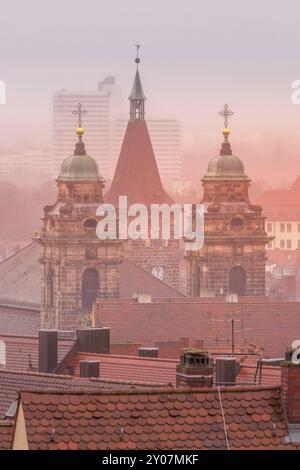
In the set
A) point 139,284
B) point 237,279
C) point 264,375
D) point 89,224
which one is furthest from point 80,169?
point 264,375

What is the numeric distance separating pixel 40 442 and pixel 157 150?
360ft

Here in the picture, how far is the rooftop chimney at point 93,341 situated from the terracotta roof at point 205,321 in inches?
864

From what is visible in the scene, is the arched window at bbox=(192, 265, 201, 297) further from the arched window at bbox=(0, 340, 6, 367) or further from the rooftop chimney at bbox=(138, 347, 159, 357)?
the rooftop chimney at bbox=(138, 347, 159, 357)

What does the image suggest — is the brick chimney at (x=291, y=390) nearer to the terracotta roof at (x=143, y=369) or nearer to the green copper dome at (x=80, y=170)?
the terracotta roof at (x=143, y=369)

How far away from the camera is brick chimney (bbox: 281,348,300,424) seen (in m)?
37.9

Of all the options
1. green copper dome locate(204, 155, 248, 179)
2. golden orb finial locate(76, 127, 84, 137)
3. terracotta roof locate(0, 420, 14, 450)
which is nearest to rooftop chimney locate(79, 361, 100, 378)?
terracotta roof locate(0, 420, 14, 450)

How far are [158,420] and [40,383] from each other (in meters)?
14.9

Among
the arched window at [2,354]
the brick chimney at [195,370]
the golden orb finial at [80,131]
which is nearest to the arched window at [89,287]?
the golden orb finial at [80,131]

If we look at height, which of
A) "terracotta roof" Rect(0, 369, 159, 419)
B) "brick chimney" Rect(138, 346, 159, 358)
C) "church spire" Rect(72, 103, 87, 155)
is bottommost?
"terracotta roof" Rect(0, 369, 159, 419)

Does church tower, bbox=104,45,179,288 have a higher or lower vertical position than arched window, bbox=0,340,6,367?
higher

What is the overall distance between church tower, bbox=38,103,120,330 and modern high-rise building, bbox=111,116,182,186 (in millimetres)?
9134

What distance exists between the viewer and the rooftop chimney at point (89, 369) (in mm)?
62125

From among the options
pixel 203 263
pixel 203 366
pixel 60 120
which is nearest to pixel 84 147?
pixel 60 120

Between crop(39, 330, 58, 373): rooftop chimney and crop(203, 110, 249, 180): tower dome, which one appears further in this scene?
crop(203, 110, 249, 180): tower dome
